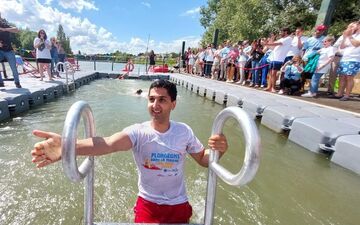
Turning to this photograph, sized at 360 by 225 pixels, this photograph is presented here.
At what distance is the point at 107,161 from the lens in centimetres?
500

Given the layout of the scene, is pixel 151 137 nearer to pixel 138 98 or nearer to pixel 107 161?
pixel 107 161

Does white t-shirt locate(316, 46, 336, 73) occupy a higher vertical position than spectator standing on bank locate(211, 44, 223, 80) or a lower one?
higher

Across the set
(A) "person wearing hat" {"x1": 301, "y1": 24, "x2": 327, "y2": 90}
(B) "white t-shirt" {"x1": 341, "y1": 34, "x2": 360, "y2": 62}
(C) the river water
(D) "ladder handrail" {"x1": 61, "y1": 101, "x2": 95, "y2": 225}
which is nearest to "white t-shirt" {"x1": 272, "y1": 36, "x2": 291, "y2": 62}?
(A) "person wearing hat" {"x1": 301, "y1": 24, "x2": 327, "y2": 90}

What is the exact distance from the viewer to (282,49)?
9930 mm

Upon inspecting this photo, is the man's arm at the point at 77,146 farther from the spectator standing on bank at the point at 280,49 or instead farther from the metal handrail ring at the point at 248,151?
the spectator standing on bank at the point at 280,49

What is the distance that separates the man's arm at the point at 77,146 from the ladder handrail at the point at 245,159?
0.67 metres

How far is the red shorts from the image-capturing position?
2361 mm

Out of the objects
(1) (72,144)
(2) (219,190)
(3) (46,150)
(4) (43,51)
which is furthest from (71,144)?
(4) (43,51)

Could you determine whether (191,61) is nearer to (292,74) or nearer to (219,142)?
(292,74)

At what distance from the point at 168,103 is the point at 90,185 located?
2.78 ft

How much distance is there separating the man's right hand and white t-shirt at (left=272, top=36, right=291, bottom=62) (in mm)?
9440

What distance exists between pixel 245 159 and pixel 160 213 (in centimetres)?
106

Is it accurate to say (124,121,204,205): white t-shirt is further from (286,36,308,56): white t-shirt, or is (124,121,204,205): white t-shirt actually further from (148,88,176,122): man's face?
(286,36,308,56): white t-shirt

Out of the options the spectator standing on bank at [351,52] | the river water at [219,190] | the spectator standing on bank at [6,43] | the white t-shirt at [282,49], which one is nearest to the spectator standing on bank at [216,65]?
the white t-shirt at [282,49]
